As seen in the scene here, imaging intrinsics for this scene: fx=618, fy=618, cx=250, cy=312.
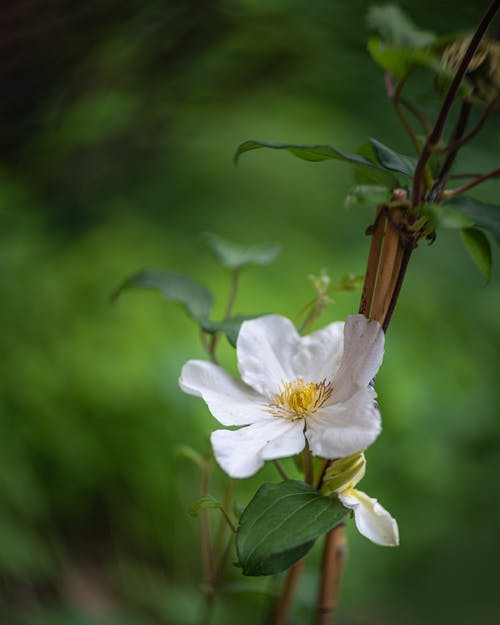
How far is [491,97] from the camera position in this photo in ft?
1.36

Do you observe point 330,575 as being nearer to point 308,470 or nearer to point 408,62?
point 308,470

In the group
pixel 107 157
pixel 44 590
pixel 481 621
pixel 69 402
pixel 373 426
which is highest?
pixel 373 426

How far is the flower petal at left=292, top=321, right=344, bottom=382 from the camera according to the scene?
1.38 ft

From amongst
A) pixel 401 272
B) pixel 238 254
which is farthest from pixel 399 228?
pixel 238 254

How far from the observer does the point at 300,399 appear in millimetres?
404

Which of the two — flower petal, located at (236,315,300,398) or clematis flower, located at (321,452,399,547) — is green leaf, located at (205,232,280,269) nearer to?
flower petal, located at (236,315,300,398)

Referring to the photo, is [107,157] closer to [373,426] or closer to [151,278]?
[151,278]

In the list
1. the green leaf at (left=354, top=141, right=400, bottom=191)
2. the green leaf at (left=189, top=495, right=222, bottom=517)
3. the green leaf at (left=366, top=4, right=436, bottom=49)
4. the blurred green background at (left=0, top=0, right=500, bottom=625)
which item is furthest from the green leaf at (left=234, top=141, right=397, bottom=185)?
the blurred green background at (left=0, top=0, right=500, bottom=625)

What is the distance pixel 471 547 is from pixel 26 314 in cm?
106

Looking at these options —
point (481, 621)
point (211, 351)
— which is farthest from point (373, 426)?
Result: point (481, 621)

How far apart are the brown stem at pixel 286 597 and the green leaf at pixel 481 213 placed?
10.3 inches

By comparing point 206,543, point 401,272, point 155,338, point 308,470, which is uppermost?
point 401,272

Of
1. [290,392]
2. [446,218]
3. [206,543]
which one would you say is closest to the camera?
[446,218]

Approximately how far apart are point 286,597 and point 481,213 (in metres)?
0.31
